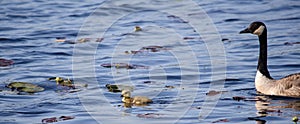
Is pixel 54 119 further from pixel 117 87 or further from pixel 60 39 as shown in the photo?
pixel 60 39

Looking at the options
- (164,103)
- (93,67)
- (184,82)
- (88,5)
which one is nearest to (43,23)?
(88,5)

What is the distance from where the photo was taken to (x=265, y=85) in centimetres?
1227

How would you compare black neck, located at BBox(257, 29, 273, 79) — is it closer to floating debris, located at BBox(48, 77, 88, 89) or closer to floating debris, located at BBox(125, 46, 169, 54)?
floating debris, located at BBox(48, 77, 88, 89)

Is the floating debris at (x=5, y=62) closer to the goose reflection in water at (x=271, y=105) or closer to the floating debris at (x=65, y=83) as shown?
the floating debris at (x=65, y=83)

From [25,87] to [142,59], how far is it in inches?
140

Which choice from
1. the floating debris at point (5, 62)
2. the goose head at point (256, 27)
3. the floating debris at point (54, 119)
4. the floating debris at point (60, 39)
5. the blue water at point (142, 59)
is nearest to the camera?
the floating debris at point (54, 119)

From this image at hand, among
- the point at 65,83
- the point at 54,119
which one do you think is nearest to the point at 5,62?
the point at 65,83

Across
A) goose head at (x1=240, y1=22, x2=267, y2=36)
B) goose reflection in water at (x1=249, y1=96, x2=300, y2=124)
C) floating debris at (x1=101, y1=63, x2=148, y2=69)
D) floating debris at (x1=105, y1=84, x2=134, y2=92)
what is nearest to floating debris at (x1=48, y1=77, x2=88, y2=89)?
floating debris at (x1=105, y1=84, x2=134, y2=92)

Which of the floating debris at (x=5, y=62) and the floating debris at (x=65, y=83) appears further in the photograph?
the floating debris at (x=5, y=62)

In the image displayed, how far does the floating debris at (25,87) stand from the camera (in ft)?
41.5

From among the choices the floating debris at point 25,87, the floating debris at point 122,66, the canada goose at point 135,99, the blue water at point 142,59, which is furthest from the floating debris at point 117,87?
the floating debris at point 122,66

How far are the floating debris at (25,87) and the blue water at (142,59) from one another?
10.3 inches

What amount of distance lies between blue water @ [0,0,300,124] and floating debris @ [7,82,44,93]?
26cm

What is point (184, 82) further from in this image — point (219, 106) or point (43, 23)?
point (43, 23)
